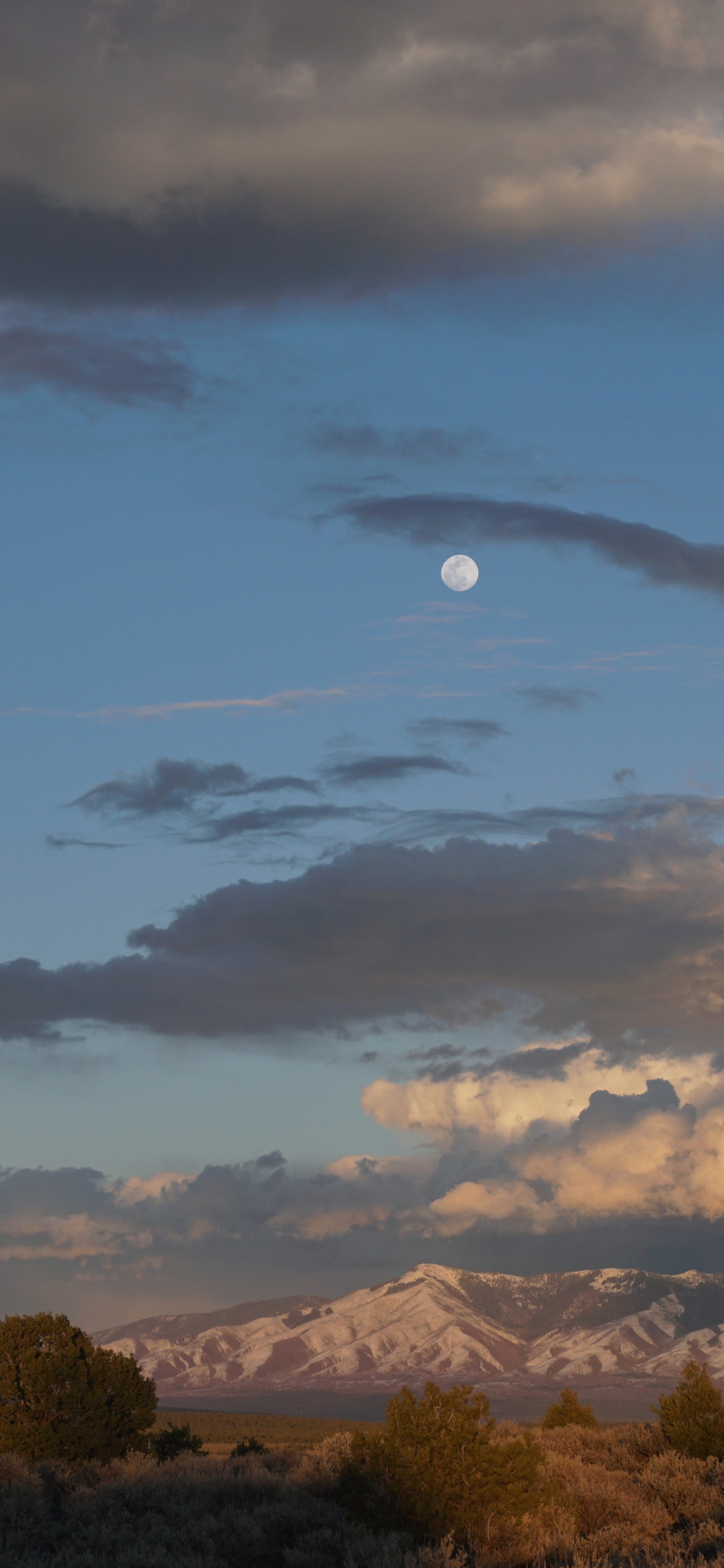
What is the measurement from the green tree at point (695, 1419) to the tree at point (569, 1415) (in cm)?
1907

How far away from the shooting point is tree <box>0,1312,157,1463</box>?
51281 mm

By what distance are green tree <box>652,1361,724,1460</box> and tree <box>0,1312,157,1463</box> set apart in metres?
23.4

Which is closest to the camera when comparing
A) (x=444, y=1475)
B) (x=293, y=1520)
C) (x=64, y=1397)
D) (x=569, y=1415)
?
(x=444, y=1475)

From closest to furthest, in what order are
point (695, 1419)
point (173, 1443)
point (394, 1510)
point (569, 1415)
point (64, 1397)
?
point (394, 1510)
point (695, 1419)
point (64, 1397)
point (569, 1415)
point (173, 1443)

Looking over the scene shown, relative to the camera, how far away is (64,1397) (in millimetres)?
52531

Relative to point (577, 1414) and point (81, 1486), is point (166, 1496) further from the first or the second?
point (577, 1414)

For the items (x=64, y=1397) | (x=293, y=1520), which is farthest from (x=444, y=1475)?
(x=64, y=1397)

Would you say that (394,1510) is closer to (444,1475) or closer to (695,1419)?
(444,1475)

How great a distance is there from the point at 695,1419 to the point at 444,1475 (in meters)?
19.4

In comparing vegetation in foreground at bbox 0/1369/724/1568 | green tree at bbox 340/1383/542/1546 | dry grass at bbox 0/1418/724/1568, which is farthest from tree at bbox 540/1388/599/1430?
green tree at bbox 340/1383/542/1546

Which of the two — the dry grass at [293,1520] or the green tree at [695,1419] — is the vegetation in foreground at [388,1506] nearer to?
the dry grass at [293,1520]

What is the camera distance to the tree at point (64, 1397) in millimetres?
51281

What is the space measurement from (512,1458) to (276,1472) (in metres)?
11.0

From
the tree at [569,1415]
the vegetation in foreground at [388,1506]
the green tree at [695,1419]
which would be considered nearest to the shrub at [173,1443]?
the tree at [569,1415]
